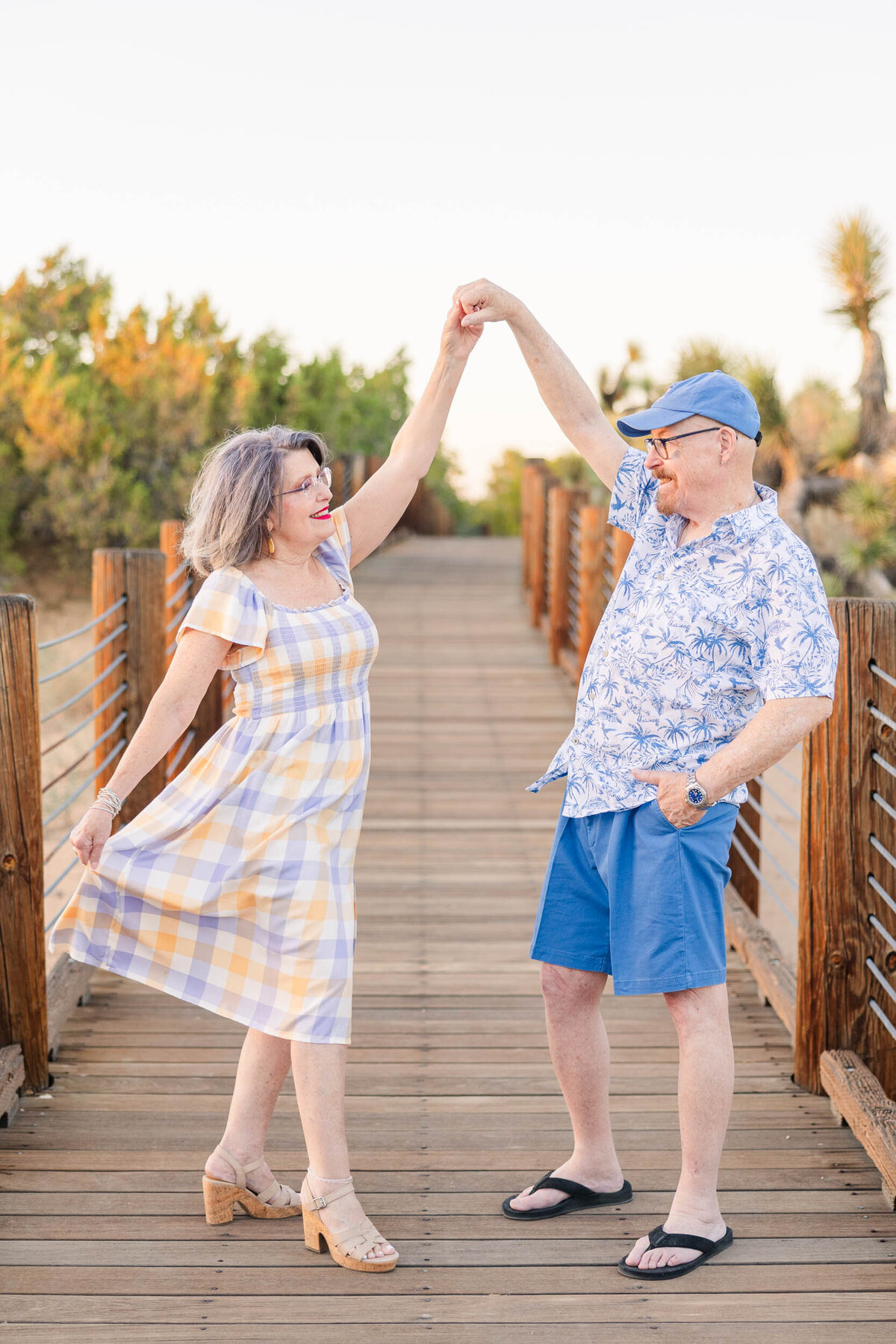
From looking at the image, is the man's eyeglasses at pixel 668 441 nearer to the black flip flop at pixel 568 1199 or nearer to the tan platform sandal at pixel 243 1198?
the black flip flop at pixel 568 1199

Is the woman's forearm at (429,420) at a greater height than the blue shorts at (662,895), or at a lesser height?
greater

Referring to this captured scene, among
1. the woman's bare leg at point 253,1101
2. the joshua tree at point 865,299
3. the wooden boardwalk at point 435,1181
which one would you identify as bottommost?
the wooden boardwalk at point 435,1181

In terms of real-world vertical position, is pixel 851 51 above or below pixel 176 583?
above

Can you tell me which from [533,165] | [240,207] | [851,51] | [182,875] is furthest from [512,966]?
[851,51]

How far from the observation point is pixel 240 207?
17391mm

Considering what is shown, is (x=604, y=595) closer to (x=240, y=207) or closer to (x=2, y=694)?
(x=2, y=694)

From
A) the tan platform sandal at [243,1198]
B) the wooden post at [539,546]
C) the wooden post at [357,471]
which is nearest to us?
the tan platform sandal at [243,1198]

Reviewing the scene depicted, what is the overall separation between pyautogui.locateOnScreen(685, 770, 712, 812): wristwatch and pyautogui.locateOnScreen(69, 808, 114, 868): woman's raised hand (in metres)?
0.96

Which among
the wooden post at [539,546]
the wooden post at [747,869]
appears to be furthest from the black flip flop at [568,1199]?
the wooden post at [539,546]

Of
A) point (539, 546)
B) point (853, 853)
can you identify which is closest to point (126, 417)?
point (539, 546)

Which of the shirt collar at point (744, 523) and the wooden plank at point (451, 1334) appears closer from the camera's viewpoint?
the wooden plank at point (451, 1334)

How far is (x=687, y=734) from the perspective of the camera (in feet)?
7.56

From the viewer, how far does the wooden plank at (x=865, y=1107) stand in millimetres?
2555

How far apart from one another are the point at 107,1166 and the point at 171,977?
0.56 m
